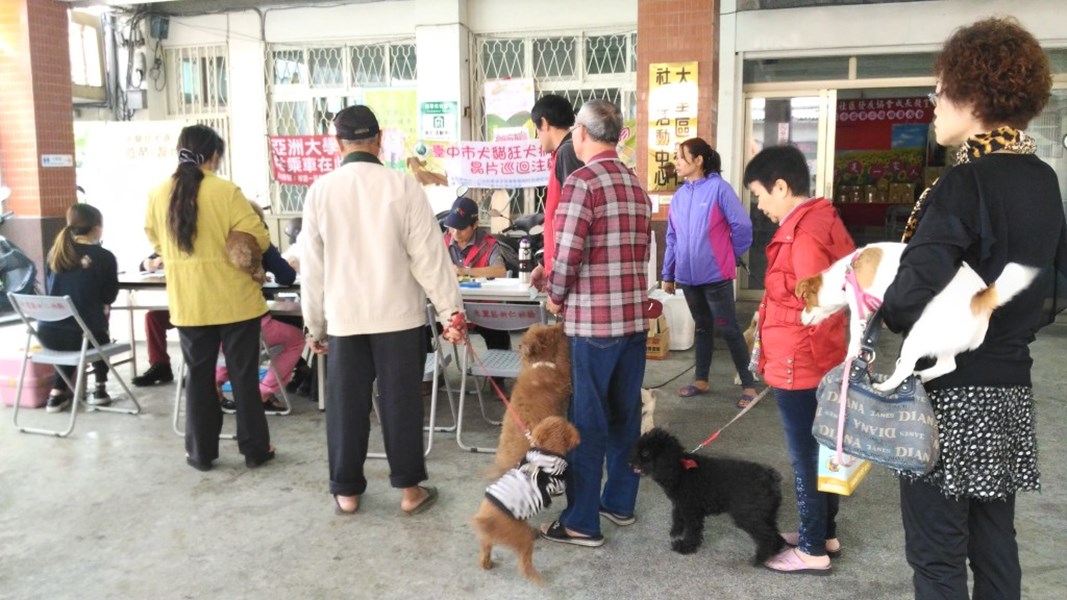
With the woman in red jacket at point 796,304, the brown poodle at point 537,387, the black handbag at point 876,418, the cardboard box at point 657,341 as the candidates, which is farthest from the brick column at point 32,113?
the black handbag at point 876,418

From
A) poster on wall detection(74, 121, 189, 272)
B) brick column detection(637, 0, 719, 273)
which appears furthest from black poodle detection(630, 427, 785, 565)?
poster on wall detection(74, 121, 189, 272)

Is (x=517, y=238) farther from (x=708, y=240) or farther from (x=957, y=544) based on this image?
(x=957, y=544)

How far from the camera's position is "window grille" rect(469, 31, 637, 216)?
7785mm

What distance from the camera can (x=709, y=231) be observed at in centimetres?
440

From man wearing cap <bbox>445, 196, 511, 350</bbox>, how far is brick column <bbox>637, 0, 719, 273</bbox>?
7.76ft

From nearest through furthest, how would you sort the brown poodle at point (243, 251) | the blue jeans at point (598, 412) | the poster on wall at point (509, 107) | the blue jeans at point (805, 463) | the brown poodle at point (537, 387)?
the blue jeans at point (805, 463), the blue jeans at point (598, 412), the brown poodle at point (537, 387), the brown poodle at point (243, 251), the poster on wall at point (509, 107)

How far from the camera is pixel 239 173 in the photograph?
8.73 m

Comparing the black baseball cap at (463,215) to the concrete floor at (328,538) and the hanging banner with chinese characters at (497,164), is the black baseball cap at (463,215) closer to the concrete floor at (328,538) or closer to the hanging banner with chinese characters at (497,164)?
the concrete floor at (328,538)

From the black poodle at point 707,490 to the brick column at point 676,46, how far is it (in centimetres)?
428

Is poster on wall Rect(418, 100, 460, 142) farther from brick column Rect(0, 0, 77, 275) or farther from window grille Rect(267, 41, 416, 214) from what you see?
brick column Rect(0, 0, 77, 275)

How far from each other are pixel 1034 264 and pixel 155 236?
10.8 ft

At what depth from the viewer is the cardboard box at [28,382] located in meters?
4.53

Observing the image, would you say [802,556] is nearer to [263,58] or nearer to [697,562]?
[697,562]

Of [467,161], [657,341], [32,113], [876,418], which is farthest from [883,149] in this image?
[32,113]
